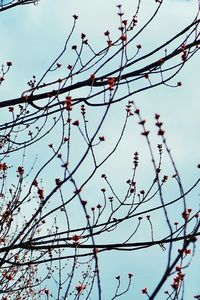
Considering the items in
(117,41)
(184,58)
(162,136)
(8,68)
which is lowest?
(162,136)

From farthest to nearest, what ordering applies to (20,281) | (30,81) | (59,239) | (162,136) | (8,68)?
(20,281), (30,81), (8,68), (59,239), (162,136)

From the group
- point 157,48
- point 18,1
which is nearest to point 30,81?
point 18,1

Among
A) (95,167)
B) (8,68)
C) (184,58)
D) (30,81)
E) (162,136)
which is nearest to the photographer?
(162,136)

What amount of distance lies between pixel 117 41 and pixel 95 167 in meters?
1.24

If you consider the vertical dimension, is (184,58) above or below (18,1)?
below

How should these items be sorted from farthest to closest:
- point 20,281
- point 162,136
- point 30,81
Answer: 1. point 20,281
2. point 30,81
3. point 162,136

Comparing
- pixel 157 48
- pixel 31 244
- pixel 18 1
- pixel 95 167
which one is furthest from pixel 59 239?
pixel 18 1

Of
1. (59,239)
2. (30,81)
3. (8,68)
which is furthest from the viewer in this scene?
(30,81)

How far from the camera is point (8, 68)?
4727 millimetres

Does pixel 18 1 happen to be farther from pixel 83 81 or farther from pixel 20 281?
pixel 20 281

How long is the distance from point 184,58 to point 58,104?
1099mm

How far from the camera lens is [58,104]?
3.32 m

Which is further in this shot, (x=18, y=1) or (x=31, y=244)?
(x=18, y=1)

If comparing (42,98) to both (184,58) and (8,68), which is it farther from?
(8,68)
